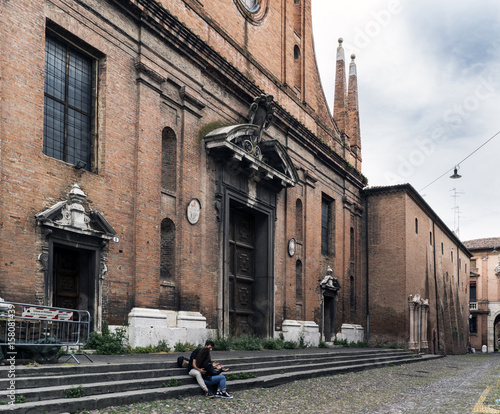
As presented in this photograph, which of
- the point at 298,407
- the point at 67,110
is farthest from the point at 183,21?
the point at 298,407

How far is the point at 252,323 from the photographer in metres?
18.7

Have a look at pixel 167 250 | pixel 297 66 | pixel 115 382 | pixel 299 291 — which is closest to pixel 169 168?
pixel 167 250

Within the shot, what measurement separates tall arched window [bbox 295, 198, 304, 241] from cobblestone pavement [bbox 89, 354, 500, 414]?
306 inches

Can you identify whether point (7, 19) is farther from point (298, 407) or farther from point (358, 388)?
point (358, 388)

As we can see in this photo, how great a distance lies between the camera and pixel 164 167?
48.0ft

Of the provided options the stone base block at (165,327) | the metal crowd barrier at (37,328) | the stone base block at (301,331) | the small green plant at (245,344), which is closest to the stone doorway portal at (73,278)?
the stone base block at (165,327)

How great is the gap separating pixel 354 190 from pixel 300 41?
8143 millimetres

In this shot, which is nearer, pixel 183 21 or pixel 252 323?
pixel 183 21

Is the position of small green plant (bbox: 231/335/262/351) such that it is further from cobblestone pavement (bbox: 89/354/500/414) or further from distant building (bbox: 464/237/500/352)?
→ distant building (bbox: 464/237/500/352)

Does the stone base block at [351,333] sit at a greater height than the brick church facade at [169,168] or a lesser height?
lesser

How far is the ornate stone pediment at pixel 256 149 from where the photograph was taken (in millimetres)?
15781

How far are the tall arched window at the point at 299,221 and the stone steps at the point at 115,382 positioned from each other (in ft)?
28.7

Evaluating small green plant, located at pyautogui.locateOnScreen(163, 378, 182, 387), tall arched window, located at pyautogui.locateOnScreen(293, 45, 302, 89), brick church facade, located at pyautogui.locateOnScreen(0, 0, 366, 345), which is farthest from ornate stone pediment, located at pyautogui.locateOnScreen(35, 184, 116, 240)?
tall arched window, located at pyautogui.locateOnScreen(293, 45, 302, 89)
